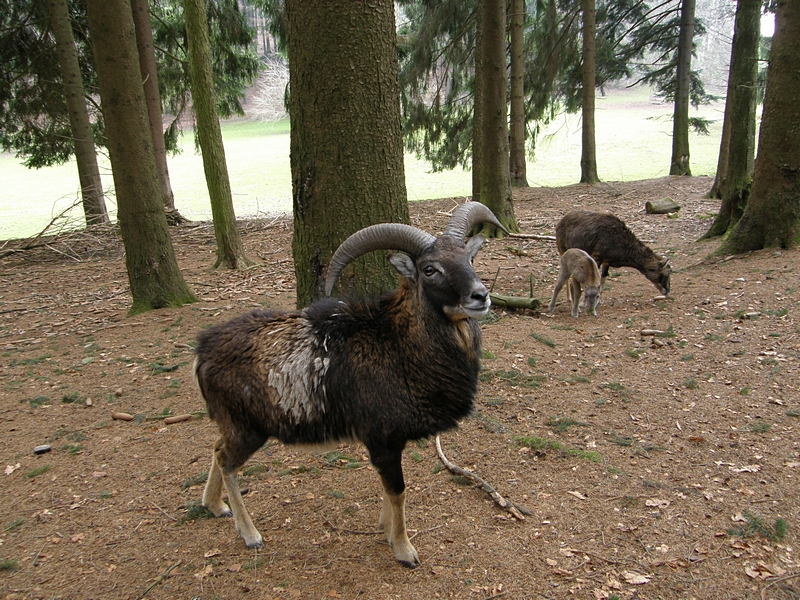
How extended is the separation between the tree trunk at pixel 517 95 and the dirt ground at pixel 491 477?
1224 centimetres

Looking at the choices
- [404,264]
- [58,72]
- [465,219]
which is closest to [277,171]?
[58,72]

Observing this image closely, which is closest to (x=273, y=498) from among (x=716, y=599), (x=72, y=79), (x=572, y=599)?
(x=572, y=599)

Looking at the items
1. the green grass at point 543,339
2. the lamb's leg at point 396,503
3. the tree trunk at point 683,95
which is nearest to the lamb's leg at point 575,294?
the green grass at point 543,339

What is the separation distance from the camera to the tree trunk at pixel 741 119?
35.5ft

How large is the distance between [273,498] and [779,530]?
363 cm

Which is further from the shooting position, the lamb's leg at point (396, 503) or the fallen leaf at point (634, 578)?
the lamb's leg at point (396, 503)

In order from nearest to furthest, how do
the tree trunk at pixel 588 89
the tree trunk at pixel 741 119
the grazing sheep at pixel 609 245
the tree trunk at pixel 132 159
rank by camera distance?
the tree trunk at pixel 132 159 < the grazing sheep at pixel 609 245 < the tree trunk at pixel 741 119 < the tree trunk at pixel 588 89

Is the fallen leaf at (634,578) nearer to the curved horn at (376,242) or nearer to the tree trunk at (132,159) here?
the curved horn at (376,242)

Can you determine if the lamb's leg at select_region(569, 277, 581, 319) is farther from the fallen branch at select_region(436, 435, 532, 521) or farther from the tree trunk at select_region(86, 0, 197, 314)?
the tree trunk at select_region(86, 0, 197, 314)

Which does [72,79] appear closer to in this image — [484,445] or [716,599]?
[484,445]

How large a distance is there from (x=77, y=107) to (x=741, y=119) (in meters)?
16.4

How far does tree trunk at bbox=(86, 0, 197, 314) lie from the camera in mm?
8125

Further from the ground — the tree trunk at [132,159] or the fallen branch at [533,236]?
the tree trunk at [132,159]

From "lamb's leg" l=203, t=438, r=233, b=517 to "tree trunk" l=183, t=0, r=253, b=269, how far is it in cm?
755
